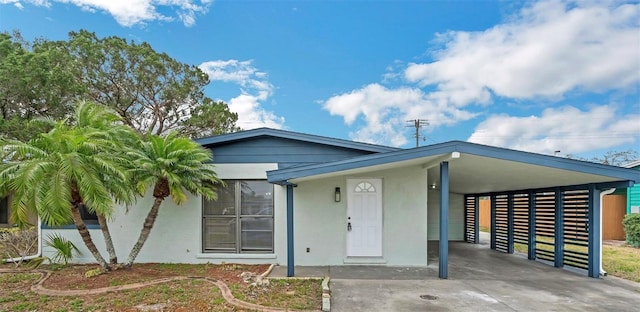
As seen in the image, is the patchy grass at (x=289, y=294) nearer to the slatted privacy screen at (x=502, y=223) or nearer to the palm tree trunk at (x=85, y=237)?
the palm tree trunk at (x=85, y=237)

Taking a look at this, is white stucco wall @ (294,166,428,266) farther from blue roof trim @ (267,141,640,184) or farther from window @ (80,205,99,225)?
window @ (80,205,99,225)

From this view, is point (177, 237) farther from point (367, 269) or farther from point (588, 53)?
point (588, 53)

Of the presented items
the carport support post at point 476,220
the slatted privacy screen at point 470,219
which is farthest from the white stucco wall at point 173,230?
the slatted privacy screen at point 470,219

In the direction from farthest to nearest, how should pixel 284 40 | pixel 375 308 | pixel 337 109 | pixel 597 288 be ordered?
1. pixel 337 109
2. pixel 284 40
3. pixel 597 288
4. pixel 375 308

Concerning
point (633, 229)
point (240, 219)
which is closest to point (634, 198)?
point (633, 229)

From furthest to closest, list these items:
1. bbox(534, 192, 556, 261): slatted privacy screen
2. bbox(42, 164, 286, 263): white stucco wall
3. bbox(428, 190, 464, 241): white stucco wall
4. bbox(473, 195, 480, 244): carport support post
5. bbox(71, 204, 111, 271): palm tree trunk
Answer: bbox(428, 190, 464, 241): white stucco wall
bbox(473, 195, 480, 244): carport support post
bbox(534, 192, 556, 261): slatted privacy screen
bbox(42, 164, 286, 263): white stucco wall
bbox(71, 204, 111, 271): palm tree trunk

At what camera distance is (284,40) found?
15.2 meters

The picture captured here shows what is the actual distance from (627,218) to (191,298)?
47.9 ft

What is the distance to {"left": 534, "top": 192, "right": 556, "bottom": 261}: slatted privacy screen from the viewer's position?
8766 millimetres

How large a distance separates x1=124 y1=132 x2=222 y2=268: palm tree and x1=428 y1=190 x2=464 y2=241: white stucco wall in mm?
8988

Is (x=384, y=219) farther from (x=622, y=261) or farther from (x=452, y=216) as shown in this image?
(x=452, y=216)

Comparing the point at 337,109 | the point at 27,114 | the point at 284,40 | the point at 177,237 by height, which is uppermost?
the point at 284,40

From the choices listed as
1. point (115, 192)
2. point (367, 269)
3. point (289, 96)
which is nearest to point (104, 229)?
point (115, 192)

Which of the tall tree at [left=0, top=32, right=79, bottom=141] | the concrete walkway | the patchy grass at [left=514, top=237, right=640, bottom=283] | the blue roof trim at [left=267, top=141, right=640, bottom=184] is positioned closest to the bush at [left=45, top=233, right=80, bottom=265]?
the tall tree at [left=0, top=32, right=79, bottom=141]
